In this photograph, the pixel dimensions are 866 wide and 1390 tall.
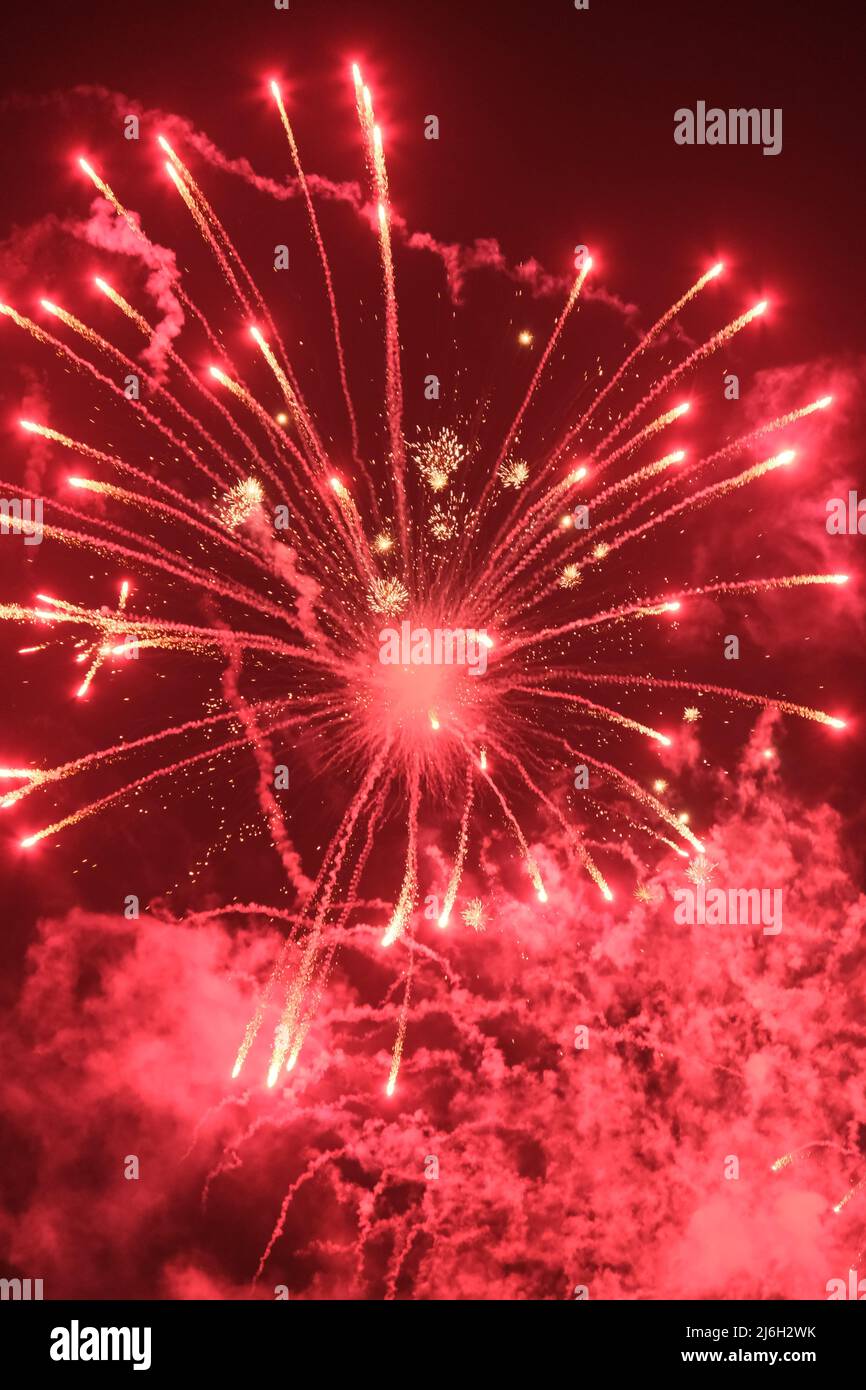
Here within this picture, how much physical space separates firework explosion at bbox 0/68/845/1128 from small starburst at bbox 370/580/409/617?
2 centimetres

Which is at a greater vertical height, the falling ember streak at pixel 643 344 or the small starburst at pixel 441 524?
the falling ember streak at pixel 643 344

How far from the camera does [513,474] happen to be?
6.50 metres

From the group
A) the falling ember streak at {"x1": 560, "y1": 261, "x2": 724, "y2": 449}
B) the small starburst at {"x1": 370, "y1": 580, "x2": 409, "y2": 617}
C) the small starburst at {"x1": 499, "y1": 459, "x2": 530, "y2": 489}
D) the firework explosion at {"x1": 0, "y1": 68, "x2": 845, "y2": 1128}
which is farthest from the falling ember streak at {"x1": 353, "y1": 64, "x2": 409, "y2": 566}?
the falling ember streak at {"x1": 560, "y1": 261, "x2": 724, "y2": 449}

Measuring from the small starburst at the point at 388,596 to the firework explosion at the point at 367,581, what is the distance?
0.8 inches

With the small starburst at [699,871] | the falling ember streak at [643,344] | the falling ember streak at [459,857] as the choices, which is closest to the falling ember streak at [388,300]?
the falling ember streak at [643,344]

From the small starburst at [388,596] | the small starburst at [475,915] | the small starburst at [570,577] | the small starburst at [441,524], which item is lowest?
the small starburst at [475,915]

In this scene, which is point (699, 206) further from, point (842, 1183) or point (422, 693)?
point (842, 1183)

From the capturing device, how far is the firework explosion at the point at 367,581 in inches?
253

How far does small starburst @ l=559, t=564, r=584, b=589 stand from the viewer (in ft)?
21.4

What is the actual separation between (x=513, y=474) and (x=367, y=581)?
1.66 meters

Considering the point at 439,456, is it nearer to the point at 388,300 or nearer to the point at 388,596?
the point at 388,596

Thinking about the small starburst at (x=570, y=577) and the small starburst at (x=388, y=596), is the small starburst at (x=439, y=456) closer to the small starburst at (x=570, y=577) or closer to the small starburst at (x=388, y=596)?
the small starburst at (x=388, y=596)

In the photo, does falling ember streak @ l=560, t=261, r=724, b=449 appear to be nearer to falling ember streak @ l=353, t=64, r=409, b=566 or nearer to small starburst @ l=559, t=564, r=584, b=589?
small starburst @ l=559, t=564, r=584, b=589
